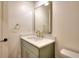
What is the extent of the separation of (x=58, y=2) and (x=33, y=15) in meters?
1.28

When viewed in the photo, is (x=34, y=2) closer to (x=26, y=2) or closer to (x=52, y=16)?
(x=26, y=2)

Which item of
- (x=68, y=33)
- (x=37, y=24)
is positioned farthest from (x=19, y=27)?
(x=68, y=33)

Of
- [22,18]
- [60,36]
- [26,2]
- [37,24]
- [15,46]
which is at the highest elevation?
[26,2]

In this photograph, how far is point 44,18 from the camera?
2.56 meters

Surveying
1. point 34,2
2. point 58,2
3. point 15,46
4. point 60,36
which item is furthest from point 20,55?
point 58,2

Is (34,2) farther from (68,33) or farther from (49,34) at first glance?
(68,33)

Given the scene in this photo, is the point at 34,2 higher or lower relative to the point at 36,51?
higher

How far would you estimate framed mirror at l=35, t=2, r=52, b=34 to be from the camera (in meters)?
2.34

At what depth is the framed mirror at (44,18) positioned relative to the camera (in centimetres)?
234

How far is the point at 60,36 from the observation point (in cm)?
200

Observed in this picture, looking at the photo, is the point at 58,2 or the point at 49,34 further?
the point at 49,34

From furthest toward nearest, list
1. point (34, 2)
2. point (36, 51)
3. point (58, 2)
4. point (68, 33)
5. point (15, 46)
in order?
point (34, 2) < point (15, 46) < point (58, 2) < point (36, 51) < point (68, 33)

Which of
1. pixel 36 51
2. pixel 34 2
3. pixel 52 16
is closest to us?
pixel 36 51

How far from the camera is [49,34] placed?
2391mm
